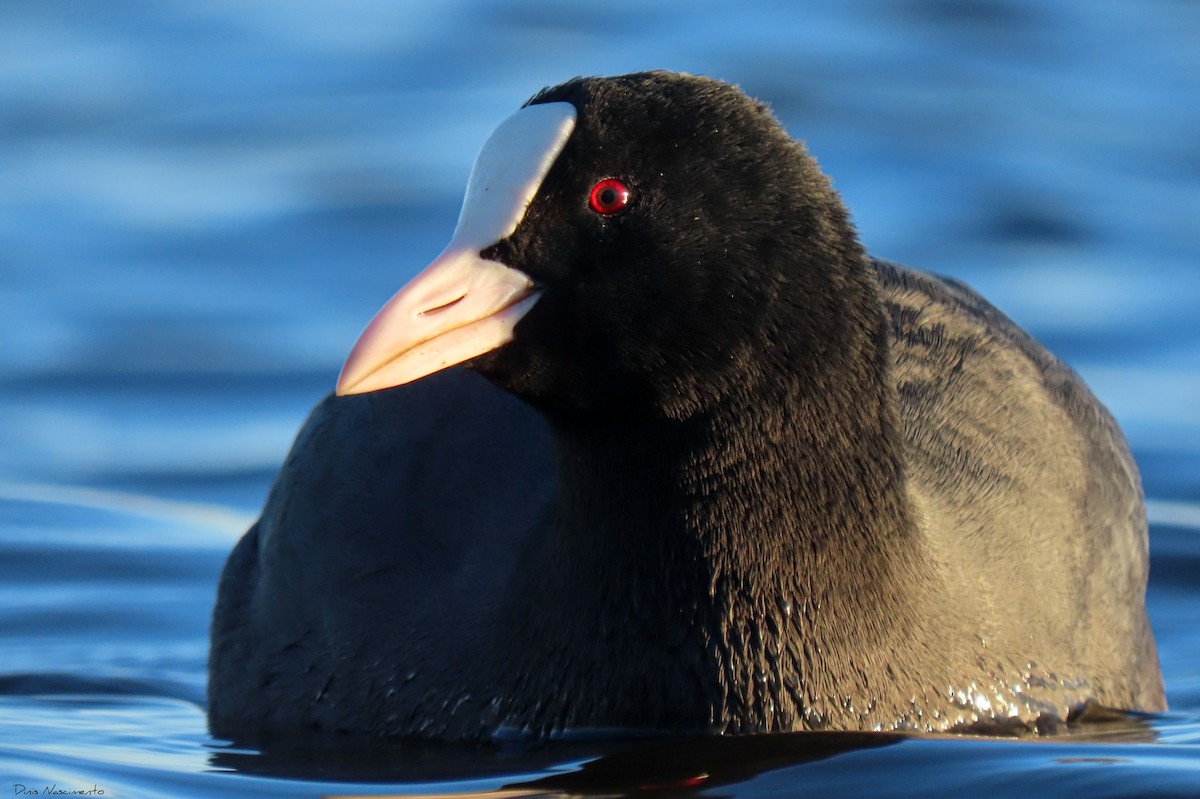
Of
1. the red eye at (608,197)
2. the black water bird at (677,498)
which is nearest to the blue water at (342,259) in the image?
the black water bird at (677,498)

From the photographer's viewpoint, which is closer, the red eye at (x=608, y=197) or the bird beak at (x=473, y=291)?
the bird beak at (x=473, y=291)

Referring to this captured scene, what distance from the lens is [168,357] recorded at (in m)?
7.84

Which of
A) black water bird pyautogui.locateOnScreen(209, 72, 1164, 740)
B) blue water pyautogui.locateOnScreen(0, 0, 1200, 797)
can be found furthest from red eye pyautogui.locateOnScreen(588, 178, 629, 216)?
blue water pyautogui.locateOnScreen(0, 0, 1200, 797)

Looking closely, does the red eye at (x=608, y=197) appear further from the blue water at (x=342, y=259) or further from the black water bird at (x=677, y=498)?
the blue water at (x=342, y=259)

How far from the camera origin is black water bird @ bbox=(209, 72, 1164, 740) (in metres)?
4.17

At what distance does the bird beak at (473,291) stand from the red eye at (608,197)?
3.7 inches

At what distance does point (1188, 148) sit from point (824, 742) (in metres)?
5.73

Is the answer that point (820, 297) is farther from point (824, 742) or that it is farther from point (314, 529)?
point (314, 529)

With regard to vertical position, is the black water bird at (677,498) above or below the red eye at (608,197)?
below

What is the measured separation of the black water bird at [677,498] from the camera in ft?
13.7

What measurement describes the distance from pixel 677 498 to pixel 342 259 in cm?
435

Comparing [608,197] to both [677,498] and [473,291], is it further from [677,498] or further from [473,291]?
[677,498]

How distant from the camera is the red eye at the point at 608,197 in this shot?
4.16 meters

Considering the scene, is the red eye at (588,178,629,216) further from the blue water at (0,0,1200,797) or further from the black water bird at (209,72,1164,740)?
the blue water at (0,0,1200,797)
